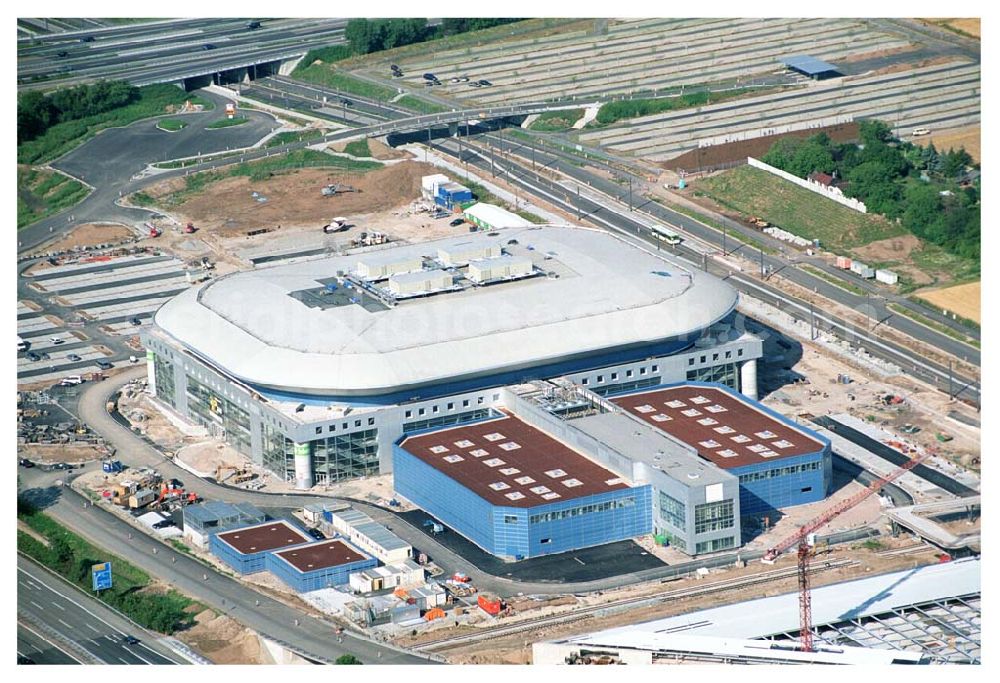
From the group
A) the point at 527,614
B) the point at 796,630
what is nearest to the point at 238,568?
the point at 527,614

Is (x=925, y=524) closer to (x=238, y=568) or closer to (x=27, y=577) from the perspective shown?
(x=238, y=568)

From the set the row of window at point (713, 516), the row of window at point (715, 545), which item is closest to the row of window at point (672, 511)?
the row of window at point (713, 516)

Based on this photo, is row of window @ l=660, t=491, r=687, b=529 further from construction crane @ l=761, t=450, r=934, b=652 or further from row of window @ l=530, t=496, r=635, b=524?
construction crane @ l=761, t=450, r=934, b=652

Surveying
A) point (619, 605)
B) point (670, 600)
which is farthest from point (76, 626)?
point (670, 600)

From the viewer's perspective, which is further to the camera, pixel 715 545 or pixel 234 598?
pixel 715 545

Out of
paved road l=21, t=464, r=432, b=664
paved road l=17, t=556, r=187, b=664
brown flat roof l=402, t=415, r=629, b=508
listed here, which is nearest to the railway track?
paved road l=21, t=464, r=432, b=664

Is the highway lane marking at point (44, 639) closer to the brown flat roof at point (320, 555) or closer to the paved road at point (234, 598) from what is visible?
the paved road at point (234, 598)

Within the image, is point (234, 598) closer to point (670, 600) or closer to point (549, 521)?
point (549, 521)
